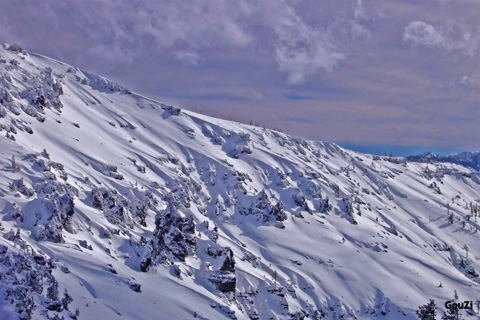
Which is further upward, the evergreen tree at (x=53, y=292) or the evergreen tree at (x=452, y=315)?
the evergreen tree at (x=452, y=315)

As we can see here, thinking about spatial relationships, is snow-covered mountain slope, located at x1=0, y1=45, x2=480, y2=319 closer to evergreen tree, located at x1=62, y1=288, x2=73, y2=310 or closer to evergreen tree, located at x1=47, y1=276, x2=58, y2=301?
evergreen tree, located at x1=47, y1=276, x2=58, y2=301

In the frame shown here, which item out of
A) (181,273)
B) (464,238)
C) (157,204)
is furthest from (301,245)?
(464,238)

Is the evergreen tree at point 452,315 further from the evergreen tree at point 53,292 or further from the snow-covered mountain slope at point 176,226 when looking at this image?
the evergreen tree at point 53,292

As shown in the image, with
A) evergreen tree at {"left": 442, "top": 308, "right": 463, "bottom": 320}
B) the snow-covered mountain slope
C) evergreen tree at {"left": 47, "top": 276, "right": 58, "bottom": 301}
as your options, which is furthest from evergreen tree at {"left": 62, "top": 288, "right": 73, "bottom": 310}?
evergreen tree at {"left": 442, "top": 308, "right": 463, "bottom": 320}

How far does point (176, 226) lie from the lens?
90438mm

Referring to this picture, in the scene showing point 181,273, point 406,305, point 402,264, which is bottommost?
point 181,273

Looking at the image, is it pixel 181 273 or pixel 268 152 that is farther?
pixel 268 152

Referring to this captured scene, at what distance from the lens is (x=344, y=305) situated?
112 metres

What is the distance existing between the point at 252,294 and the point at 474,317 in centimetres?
7772

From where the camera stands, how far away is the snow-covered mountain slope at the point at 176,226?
5784cm

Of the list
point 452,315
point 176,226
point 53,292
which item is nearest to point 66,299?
point 53,292

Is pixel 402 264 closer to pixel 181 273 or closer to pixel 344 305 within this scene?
pixel 344 305

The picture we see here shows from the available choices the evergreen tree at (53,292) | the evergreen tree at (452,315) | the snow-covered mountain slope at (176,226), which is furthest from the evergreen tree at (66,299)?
the evergreen tree at (452,315)

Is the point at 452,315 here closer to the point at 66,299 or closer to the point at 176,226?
the point at 176,226
